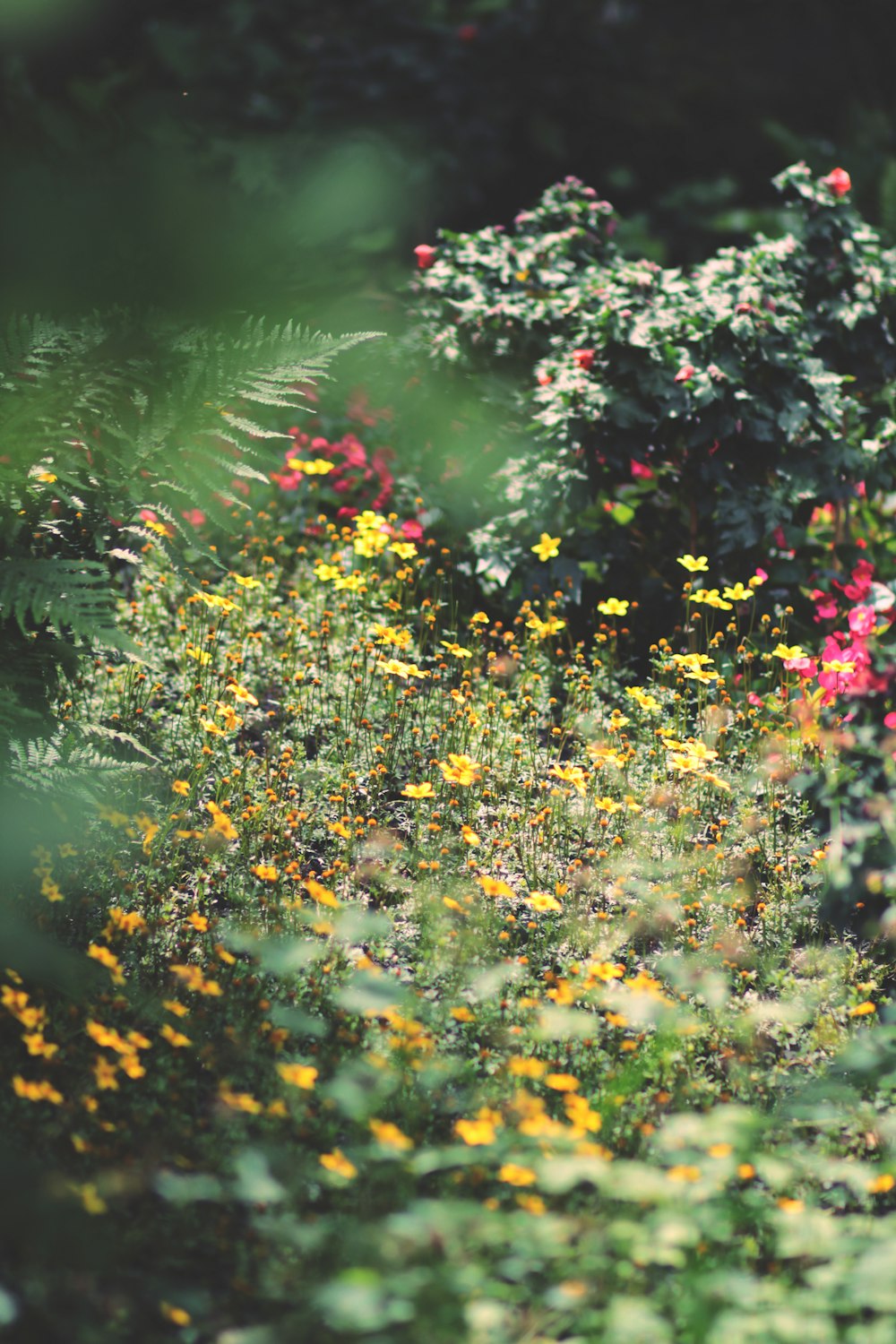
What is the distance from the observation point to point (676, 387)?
3918 millimetres

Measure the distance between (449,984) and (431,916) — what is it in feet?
Answer: 0.70

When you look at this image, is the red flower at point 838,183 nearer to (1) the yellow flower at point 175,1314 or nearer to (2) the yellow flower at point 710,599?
(2) the yellow flower at point 710,599

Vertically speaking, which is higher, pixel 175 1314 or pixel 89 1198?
pixel 89 1198

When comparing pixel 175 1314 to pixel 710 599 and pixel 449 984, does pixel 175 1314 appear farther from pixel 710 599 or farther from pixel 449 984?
pixel 710 599

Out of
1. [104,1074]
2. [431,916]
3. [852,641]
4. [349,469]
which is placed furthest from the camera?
[349,469]

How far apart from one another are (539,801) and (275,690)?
973mm

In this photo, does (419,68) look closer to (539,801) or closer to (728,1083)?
(539,801)

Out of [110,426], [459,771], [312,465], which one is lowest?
[110,426]

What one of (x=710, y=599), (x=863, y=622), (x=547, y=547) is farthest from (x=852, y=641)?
(x=547, y=547)

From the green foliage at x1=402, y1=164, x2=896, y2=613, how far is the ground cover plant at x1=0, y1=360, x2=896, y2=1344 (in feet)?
0.80

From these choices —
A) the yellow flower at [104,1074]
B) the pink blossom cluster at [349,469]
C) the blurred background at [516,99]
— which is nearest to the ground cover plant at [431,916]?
the yellow flower at [104,1074]

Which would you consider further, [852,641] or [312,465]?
[312,465]

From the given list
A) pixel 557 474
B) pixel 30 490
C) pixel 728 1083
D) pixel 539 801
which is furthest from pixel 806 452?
pixel 30 490

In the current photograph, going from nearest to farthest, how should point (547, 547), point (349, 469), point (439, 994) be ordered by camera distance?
point (439, 994)
point (547, 547)
point (349, 469)
